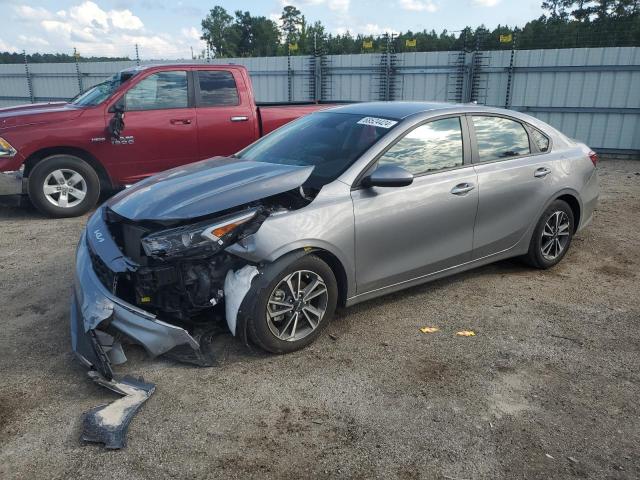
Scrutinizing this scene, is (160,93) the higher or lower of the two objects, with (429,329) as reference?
higher

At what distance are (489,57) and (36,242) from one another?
1220cm

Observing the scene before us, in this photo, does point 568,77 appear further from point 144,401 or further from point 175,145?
point 144,401

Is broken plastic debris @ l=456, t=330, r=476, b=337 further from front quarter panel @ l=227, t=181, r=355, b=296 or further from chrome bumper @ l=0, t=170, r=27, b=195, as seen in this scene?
chrome bumper @ l=0, t=170, r=27, b=195

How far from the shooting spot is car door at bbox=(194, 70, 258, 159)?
7312 millimetres

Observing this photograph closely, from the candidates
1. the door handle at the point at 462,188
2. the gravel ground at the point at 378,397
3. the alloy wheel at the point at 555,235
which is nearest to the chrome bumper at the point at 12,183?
the gravel ground at the point at 378,397

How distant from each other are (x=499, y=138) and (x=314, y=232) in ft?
7.17

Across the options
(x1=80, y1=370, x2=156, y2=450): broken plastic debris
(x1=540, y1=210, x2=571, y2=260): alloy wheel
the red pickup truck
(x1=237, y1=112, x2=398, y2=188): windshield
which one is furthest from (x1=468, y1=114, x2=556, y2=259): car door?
the red pickup truck

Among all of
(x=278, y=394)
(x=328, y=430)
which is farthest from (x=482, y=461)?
(x=278, y=394)

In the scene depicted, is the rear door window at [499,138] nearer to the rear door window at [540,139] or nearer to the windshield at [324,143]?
the rear door window at [540,139]

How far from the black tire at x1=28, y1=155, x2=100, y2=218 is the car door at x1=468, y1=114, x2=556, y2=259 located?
5.03 m

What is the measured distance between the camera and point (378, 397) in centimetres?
305

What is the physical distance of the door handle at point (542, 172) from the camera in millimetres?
4694

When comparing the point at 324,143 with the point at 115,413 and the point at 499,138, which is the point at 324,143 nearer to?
the point at 499,138

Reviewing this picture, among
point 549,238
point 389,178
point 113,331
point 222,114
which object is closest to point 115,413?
point 113,331
